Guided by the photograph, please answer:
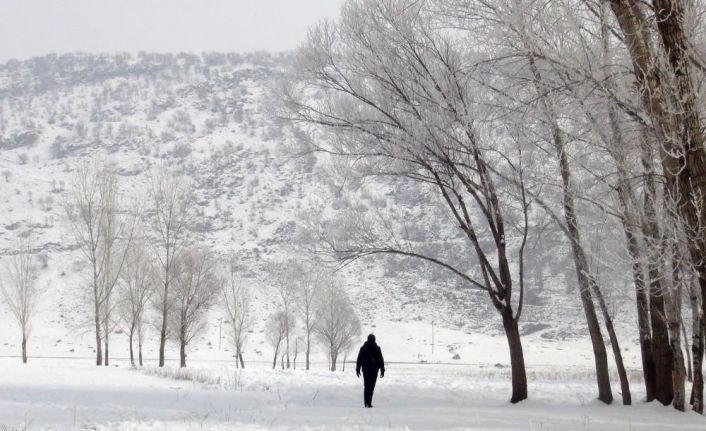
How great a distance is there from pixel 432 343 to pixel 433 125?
51486 millimetres

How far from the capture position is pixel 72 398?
11.4 metres

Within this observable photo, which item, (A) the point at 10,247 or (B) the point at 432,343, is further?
(A) the point at 10,247

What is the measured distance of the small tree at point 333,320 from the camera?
128 feet

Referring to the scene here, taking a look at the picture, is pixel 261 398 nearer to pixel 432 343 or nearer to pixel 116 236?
pixel 116 236

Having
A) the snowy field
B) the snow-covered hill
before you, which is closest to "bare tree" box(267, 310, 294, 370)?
the snow-covered hill

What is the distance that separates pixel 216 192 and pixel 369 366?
313 ft

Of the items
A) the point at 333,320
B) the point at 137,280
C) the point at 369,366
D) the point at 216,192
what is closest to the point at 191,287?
the point at 137,280

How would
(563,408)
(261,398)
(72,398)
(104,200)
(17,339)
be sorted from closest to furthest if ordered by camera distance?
1. (563,408)
2. (72,398)
3. (261,398)
4. (104,200)
5. (17,339)

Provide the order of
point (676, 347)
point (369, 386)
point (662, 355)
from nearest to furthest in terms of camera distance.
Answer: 1. point (676, 347)
2. point (662, 355)
3. point (369, 386)

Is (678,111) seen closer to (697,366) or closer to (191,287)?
(697,366)

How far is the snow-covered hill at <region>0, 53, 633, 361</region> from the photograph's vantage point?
60750mm

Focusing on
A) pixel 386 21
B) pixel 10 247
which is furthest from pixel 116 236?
pixel 10 247

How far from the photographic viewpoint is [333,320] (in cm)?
3897

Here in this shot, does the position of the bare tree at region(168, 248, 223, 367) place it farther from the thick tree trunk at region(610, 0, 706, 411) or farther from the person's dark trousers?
the thick tree trunk at region(610, 0, 706, 411)
